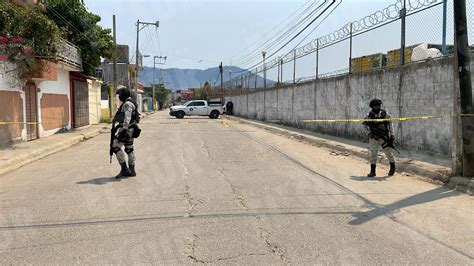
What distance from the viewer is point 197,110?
136 feet

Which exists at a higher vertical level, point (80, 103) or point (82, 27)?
point (82, 27)

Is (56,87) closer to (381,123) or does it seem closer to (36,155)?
(36,155)

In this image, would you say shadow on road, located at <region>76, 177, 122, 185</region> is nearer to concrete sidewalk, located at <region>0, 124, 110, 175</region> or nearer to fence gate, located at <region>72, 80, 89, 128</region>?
concrete sidewalk, located at <region>0, 124, 110, 175</region>

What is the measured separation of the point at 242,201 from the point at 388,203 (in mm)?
2231

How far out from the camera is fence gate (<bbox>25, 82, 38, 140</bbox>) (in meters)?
16.9

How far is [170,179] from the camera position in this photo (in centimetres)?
859

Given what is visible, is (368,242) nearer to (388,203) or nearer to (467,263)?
(467,263)

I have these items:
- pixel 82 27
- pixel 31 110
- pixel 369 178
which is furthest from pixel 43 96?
pixel 369 178

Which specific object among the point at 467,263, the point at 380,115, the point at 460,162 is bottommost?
the point at 467,263

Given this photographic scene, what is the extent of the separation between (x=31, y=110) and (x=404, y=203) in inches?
602

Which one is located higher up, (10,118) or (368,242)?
(10,118)

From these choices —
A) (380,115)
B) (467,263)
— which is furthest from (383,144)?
(467,263)

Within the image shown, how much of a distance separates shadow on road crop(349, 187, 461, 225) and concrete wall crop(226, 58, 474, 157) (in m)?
2.11

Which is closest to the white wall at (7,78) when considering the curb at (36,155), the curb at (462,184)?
the curb at (36,155)
